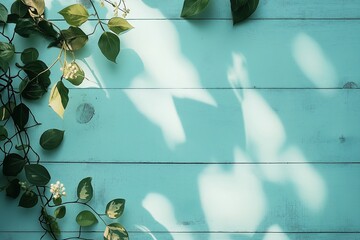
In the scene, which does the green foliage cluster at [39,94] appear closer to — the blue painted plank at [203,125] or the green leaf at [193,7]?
the blue painted plank at [203,125]

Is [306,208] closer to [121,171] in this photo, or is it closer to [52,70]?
[121,171]

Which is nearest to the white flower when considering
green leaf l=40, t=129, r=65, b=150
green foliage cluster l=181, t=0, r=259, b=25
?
green leaf l=40, t=129, r=65, b=150

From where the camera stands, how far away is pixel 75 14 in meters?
1.55

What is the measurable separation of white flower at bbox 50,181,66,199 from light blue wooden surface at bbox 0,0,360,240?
7 centimetres

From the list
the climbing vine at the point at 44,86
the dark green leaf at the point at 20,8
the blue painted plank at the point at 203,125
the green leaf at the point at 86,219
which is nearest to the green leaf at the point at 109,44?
Result: the climbing vine at the point at 44,86

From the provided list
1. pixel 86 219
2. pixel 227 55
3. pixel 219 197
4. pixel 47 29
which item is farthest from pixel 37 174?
pixel 227 55

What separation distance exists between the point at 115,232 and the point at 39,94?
44cm

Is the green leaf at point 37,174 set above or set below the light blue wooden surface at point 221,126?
below

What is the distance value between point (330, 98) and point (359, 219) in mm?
353

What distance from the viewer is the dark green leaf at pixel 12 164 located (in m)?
1.58

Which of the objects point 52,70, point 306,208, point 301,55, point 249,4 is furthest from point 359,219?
point 52,70

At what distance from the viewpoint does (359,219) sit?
1588mm

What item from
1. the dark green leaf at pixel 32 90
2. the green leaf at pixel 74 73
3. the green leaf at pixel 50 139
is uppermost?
the green leaf at pixel 74 73

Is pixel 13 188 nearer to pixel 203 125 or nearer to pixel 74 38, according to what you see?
pixel 74 38
